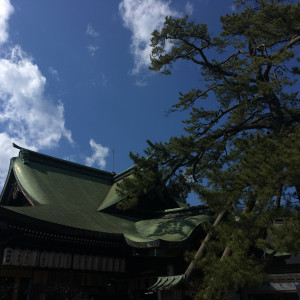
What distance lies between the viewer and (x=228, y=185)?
26.5 feet

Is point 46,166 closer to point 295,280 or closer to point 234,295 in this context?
point 234,295

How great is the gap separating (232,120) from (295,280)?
5.96 m

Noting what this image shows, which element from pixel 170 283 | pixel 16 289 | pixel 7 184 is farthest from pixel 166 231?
pixel 7 184

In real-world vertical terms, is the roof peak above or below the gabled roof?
above

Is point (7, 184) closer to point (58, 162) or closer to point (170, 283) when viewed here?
point (58, 162)

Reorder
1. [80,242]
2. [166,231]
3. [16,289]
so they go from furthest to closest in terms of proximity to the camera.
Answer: [166,231] < [80,242] < [16,289]

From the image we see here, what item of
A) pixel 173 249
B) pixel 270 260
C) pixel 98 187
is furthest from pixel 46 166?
pixel 270 260

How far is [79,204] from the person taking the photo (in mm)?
13305

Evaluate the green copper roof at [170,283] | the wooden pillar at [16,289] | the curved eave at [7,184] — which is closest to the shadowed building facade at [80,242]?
the wooden pillar at [16,289]

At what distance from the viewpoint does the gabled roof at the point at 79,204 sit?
10.4m

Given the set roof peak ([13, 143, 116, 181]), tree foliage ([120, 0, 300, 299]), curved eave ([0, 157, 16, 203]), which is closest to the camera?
tree foliage ([120, 0, 300, 299])

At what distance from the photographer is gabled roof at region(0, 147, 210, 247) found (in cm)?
1039

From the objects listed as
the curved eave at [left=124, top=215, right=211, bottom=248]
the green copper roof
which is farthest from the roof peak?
the green copper roof

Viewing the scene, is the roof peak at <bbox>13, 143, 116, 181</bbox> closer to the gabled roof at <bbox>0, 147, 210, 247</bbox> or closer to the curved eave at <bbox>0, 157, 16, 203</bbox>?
the gabled roof at <bbox>0, 147, 210, 247</bbox>
